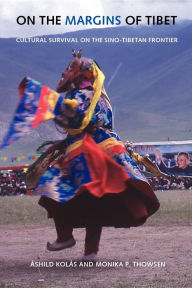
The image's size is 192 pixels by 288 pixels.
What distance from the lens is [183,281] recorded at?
→ 20.9 ft

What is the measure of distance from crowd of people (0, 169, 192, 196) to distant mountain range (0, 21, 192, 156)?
4333 cm

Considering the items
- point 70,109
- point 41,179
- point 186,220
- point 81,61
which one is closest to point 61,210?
point 41,179

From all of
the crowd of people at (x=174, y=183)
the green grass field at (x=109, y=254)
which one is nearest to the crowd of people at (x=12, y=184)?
the crowd of people at (x=174, y=183)

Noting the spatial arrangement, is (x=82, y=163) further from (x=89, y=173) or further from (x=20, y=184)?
(x=20, y=184)

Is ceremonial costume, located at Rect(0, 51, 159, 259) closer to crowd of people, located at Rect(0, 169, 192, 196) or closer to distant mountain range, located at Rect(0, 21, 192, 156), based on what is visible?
crowd of people, located at Rect(0, 169, 192, 196)

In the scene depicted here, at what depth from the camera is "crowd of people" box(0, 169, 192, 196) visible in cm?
2869

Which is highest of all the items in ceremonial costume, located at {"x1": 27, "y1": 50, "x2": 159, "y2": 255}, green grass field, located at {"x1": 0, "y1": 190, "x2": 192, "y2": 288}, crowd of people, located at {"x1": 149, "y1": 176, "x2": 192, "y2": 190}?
ceremonial costume, located at {"x1": 27, "y1": 50, "x2": 159, "y2": 255}

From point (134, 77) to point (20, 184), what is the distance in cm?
10559

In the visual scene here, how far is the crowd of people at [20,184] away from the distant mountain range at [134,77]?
43.3 m

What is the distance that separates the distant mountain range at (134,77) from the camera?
295 ft

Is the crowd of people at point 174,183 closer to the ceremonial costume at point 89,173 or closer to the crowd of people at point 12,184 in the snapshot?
the crowd of people at point 12,184

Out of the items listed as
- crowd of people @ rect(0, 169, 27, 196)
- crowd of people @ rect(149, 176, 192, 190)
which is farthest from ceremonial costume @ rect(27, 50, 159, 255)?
crowd of people @ rect(149, 176, 192, 190)

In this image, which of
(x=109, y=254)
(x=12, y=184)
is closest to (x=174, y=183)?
(x=12, y=184)

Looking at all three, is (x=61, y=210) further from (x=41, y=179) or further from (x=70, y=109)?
(x=70, y=109)
